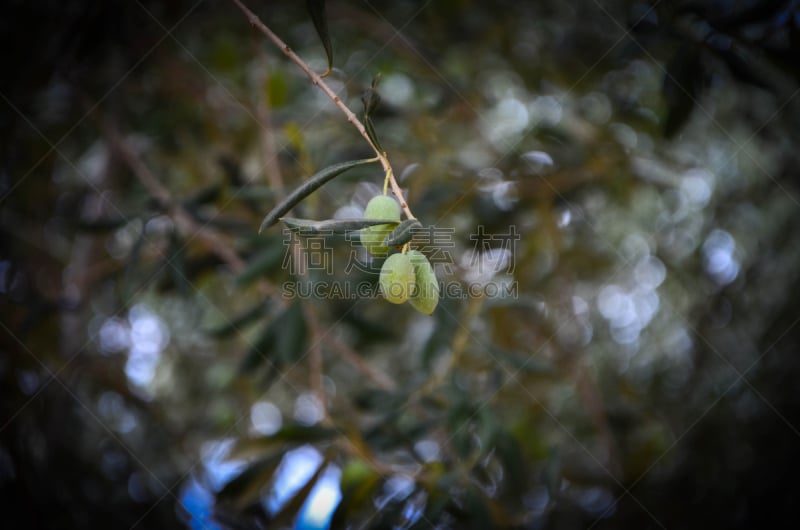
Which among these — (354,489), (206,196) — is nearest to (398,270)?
(354,489)

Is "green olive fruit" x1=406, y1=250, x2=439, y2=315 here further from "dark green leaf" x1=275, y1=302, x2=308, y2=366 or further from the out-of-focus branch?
the out-of-focus branch

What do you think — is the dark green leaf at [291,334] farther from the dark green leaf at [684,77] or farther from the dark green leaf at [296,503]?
the dark green leaf at [684,77]

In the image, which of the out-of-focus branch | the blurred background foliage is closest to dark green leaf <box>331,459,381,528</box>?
the blurred background foliage

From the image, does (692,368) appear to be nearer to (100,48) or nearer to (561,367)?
(561,367)

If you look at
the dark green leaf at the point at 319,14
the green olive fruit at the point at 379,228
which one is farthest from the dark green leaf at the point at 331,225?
the dark green leaf at the point at 319,14

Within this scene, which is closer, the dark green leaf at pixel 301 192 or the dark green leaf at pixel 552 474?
the dark green leaf at pixel 301 192

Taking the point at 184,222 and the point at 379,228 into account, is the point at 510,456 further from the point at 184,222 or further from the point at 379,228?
the point at 184,222
